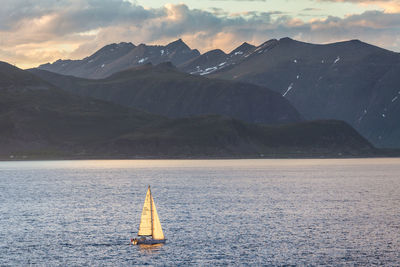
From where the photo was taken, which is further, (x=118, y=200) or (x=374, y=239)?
(x=118, y=200)

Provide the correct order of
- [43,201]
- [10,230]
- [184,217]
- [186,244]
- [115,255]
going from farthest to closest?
1. [43,201]
2. [184,217]
3. [10,230]
4. [186,244]
5. [115,255]

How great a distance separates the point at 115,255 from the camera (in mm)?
85812

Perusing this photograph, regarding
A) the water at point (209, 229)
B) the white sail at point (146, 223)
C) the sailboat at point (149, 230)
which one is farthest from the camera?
the sailboat at point (149, 230)

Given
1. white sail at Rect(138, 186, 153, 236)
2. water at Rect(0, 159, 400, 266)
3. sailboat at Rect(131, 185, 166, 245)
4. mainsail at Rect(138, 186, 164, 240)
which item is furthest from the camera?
sailboat at Rect(131, 185, 166, 245)

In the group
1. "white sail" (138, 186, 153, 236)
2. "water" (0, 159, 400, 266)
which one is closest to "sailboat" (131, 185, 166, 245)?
"white sail" (138, 186, 153, 236)

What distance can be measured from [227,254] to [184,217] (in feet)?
127

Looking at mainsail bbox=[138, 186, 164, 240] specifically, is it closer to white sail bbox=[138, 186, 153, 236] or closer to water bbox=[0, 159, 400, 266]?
white sail bbox=[138, 186, 153, 236]

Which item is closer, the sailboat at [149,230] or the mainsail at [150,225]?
the mainsail at [150,225]

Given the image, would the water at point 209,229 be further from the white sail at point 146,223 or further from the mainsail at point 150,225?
the white sail at point 146,223

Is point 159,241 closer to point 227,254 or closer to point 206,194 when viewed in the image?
point 227,254

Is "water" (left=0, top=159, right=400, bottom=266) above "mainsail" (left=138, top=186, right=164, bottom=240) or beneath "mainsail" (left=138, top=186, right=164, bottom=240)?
beneath

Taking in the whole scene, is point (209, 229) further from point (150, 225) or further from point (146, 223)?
point (146, 223)

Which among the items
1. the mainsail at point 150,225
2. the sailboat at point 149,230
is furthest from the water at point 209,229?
the mainsail at point 150,225

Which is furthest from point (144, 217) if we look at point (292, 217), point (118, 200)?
point (118, 200)
